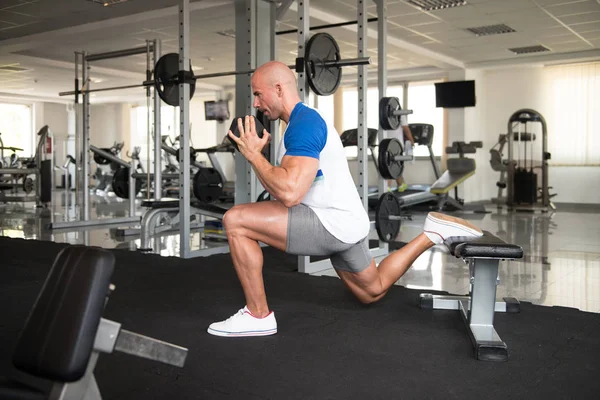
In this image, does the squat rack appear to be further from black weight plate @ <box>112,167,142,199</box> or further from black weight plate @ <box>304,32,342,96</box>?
black weight plate @ <box>304,32,342,96</box>

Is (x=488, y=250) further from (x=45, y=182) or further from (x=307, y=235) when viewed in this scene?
(x=45, y=182)

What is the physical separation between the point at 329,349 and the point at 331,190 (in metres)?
0.57

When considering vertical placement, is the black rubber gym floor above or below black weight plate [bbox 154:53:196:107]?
below

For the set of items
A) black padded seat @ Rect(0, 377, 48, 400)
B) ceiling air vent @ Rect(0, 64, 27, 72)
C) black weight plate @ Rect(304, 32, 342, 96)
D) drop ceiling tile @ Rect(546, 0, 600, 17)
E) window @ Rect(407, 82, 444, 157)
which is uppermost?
ceiling air vent @ Rect(0, 64, 27, 72)

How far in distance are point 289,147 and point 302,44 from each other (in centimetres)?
156

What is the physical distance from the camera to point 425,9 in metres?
7.00

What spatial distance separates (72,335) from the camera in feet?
3.15

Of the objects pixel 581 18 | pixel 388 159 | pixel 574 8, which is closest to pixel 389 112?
pixel 388 159

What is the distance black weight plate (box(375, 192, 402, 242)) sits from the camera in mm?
4113

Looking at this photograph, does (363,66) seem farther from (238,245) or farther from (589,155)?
(589,155)

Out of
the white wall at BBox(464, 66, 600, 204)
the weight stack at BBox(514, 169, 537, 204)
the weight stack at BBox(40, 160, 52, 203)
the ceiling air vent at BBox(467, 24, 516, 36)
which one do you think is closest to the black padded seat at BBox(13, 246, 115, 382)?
the ceiling air vent at BBox(467, 24, 516, 36)

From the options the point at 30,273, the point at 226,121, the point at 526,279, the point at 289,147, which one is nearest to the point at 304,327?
the point at 289,147

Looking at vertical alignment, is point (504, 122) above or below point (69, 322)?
above

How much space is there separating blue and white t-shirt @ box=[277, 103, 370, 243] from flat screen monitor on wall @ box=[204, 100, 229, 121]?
10.9 metres
